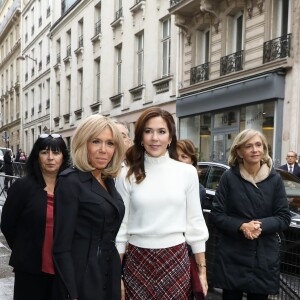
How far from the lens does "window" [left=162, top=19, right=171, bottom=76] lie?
18.5 metres

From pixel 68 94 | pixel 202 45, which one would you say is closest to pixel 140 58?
pixel 202 45

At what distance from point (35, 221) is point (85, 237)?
0.86 metres

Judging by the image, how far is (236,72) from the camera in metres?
14.3

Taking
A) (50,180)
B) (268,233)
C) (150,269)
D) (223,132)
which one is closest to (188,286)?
(150,269)

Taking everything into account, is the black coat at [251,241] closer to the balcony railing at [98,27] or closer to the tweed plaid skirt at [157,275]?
the tweed plaid skirt at [157,275]

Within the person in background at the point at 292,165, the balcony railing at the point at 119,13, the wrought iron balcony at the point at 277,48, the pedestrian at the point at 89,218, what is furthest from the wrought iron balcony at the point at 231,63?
the pedestrian at the point at 89,218

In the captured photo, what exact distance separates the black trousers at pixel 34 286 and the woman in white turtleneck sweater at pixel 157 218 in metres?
0.58

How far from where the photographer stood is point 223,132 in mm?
15555

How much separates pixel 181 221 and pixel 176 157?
0.44m

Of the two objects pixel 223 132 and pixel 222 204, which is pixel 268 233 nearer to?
pixel 222 204

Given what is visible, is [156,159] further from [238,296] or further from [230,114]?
[230,114]

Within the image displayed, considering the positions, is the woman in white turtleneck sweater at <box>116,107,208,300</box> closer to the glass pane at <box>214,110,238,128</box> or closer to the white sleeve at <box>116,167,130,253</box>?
the white sleeve at <box>116,167,130,253</box>

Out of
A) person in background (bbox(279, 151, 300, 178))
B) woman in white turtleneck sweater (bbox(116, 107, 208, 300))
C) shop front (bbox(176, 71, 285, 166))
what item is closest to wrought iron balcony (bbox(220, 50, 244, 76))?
shop front (bbox(176, 71, 285, 166))

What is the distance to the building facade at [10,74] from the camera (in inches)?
1775
